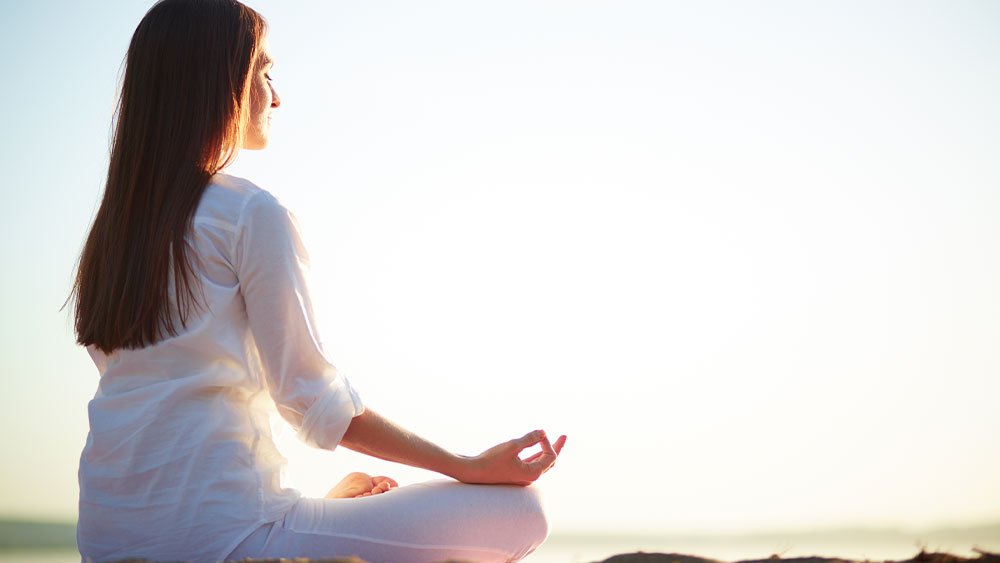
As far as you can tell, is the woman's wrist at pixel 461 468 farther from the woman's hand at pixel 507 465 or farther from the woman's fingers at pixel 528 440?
the woman's fingers at pixel 528 440

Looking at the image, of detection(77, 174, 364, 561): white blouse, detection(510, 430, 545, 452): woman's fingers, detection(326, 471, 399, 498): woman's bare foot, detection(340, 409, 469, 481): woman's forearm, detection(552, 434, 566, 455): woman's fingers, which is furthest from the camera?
detection(326, 471, 399, 498): woman's bare foot

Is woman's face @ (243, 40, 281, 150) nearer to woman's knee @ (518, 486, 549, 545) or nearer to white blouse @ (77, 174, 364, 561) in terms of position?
white blouse @ (77, 174, 364, 561)

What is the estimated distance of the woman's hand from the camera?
2229 millimetres

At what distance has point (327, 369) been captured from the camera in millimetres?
2125

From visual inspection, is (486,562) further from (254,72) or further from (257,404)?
(254,72)

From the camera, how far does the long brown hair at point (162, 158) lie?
6.82 feet

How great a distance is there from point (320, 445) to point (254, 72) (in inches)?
37.9

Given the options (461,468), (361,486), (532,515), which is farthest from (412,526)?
(361,486)

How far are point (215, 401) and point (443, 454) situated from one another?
0.53 m

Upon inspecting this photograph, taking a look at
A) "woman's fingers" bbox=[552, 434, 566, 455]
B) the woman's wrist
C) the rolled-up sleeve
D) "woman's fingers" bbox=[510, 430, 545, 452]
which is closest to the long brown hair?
the rolled-up sleeve

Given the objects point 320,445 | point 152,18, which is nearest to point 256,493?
point 320,445

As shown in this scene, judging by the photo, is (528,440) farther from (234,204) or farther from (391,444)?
(234,204)

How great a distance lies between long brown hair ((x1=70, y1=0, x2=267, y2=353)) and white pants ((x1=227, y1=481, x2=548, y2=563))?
513 millimetres

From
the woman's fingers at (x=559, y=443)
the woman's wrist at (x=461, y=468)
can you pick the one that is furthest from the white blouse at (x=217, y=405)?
the woman's fingers at (x=559, y=443)
